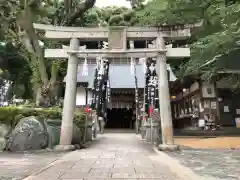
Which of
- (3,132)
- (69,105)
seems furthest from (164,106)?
(3,132)

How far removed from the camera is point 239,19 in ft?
21.8

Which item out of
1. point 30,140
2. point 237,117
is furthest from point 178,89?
point 30,140

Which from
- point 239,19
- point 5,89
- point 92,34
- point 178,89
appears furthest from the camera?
point 178,89

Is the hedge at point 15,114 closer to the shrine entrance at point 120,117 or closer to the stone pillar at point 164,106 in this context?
the stone pillar at point 164,106

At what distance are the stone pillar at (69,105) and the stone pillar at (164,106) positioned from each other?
10.9 ft

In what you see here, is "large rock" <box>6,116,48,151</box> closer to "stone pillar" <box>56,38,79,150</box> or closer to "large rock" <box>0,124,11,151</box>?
"large rock" <box>0,124,11,151</box>

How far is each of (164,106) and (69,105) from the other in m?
3.61

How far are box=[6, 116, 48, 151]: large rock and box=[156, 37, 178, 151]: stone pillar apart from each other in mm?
4557

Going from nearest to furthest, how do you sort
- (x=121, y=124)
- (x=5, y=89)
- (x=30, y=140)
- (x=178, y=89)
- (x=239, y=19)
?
(x=239, y=19)
(x=30, y=140)
(x=5, y=89)
(x=178, y=89)
(x=121, y=124)

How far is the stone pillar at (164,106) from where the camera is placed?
402 inches

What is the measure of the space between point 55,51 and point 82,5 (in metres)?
6.54

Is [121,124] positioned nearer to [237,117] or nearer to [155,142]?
[237,117]

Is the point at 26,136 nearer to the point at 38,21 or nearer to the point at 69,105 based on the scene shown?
the point at 69,105

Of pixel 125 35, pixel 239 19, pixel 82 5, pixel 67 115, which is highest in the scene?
pixel 82 5
